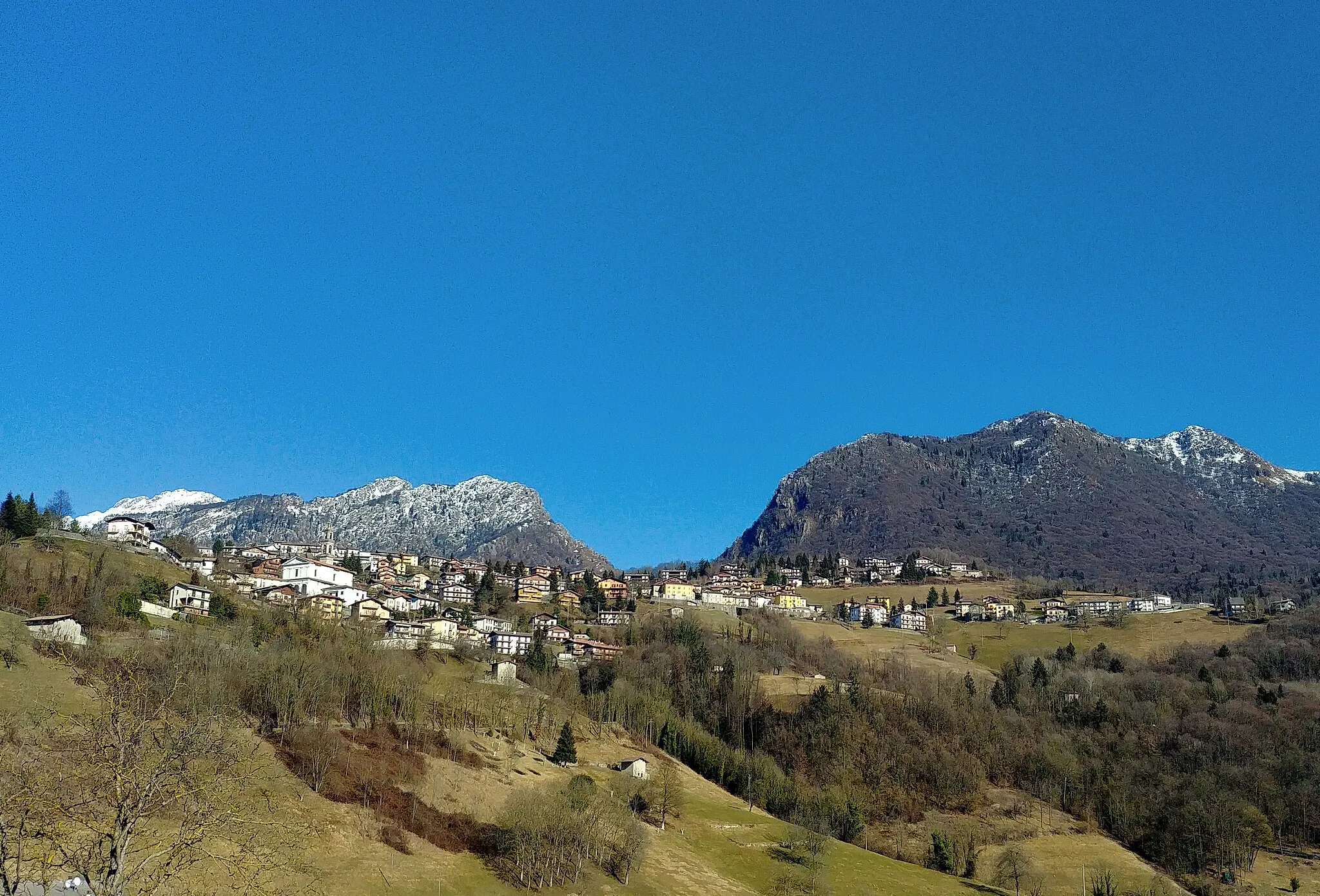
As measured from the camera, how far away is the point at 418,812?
245 feet

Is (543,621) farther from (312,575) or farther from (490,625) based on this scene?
(312,575)

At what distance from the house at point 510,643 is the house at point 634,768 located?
47182 millimetres

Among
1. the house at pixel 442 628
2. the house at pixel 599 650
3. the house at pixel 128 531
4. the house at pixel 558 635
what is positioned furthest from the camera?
the house at pixel 558 635

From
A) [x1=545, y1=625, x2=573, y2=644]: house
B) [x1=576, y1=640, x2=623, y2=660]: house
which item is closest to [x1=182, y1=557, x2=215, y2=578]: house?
[x1=545, y1=625, x2=573, y2=644]: house

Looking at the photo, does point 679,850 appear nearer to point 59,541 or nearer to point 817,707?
point 817,707

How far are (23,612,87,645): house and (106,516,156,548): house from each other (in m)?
76.2

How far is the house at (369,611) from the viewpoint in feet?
525

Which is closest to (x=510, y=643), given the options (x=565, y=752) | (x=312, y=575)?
(x=312, y=575)

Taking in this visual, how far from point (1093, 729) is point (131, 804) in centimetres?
16169

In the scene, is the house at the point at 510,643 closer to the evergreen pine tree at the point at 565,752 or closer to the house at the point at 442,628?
the house at the point at 442,628

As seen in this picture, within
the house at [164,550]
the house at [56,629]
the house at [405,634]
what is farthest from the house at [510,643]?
the house at [56,629]

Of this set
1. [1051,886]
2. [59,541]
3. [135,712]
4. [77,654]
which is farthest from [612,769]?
[135,712]

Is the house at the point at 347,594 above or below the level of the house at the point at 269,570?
below

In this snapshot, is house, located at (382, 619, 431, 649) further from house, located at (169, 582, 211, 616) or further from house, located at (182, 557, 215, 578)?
house, located at (182, 557, 215, 578)
